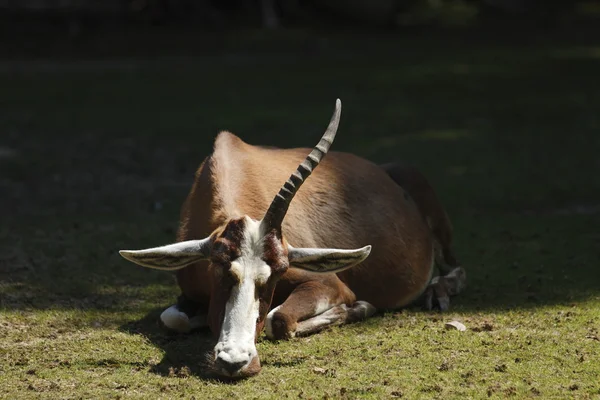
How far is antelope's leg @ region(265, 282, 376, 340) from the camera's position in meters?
6.42

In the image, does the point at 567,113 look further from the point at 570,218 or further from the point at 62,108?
the point at 62,108

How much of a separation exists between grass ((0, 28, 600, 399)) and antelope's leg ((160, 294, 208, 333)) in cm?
9

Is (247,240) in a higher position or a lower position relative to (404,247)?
higher

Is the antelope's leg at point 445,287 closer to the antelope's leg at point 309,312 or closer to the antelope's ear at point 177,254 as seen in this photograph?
the antelope's leg at point 309,312

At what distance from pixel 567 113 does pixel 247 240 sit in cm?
1211

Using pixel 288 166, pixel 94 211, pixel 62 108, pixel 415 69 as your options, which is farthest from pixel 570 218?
pixel 415 69

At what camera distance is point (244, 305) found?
5.85 meters

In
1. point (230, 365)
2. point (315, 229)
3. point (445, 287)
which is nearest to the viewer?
point (230, 365)

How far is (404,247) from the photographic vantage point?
782 cm

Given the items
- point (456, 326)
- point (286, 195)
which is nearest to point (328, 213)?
point (456, 326)

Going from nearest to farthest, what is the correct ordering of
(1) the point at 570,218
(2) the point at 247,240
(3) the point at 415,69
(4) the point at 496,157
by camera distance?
(2) the point at 247,240
(1) the point at 570,218
(4) the point at 496,157
(3) the point at 415,69

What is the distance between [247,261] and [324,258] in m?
0.50

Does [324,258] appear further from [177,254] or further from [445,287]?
[445,287]

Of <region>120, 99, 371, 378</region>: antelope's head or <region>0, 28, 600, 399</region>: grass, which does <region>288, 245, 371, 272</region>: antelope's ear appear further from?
<region>0, 28, 600, 399</region>: grass
